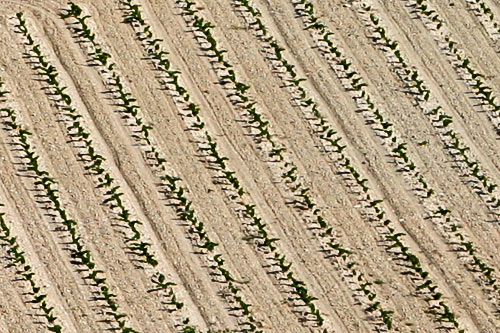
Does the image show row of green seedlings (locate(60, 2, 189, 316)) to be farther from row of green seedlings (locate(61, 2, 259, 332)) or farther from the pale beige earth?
the pale beige earth

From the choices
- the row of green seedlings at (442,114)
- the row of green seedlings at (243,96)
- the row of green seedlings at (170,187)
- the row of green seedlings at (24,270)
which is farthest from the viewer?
the row of green seedlings at (442,114)

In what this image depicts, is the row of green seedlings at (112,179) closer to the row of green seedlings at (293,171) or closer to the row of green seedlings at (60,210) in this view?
the row of green seedlings at (60,210)

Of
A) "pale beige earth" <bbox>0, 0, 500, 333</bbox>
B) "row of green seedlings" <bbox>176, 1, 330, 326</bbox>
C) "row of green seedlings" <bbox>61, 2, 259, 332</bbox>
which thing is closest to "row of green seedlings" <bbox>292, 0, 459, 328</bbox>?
"pale beige earth" <bbox>0, 0, 500, 333</bbox>

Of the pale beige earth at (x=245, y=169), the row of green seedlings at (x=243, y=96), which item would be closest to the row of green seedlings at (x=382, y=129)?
the pale beige earth at (x=245, y=169)

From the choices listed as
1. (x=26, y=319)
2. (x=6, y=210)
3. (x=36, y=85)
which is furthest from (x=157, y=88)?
(x=26, y=319)

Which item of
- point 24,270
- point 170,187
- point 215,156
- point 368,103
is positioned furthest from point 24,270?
point 368,103

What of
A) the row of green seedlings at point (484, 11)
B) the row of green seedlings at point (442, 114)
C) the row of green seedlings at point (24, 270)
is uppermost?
the row of green seedlings at point (484, 11)

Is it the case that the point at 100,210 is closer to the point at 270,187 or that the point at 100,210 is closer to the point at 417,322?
the point at 270,187

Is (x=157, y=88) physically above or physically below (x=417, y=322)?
above
